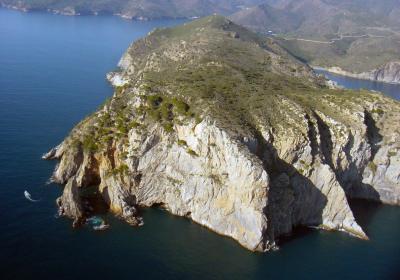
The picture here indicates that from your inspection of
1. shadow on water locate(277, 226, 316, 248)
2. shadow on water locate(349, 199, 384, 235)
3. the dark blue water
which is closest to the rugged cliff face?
shadow on water locate(277, 226, 316, 248)

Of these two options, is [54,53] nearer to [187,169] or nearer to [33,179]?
[33,179]

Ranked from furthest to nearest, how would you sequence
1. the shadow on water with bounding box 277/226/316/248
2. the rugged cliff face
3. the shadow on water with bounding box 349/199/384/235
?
the shadow on water with bounding box 349/199/384/235
the rugged cliff face
the shadow on water with bounding box 277/226/316/248

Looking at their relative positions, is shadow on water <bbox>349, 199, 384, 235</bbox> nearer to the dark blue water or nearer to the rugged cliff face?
the dark blue water

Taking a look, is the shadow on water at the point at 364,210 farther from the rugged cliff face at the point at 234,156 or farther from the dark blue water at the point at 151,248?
the rugged cliff face at the point at 234,156

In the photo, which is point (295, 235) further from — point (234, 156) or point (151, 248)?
point (151, 248)

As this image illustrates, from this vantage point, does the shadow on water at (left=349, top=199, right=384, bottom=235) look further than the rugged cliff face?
Yes

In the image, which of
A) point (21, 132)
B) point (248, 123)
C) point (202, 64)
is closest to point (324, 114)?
point (248, 123)

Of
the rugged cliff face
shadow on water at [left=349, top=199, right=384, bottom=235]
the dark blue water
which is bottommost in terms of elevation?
the dark blue water

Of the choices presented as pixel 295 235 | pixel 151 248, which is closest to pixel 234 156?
pixel 295 235
